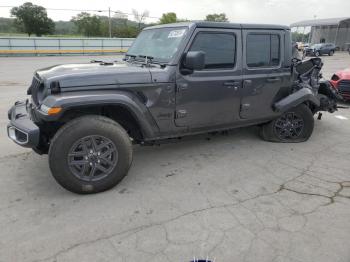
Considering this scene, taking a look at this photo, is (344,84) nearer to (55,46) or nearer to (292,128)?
(292,128)

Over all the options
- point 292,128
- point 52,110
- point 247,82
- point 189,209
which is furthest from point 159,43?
point 292,128

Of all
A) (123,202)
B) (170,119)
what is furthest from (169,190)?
(170,119)

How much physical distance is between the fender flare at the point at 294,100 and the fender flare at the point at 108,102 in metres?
2.19

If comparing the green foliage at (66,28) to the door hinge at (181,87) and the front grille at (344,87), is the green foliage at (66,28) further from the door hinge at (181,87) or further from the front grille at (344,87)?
the door hinge at (181,87)

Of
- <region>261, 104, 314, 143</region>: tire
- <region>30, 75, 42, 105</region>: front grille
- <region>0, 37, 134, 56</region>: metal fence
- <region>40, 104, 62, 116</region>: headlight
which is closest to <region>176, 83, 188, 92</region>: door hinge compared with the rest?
<region>40, 104, 62, 116</region>: headlight

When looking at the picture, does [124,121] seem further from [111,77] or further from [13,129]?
[13,129]

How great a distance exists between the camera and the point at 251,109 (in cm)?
482

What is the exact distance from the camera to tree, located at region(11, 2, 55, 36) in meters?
61.5

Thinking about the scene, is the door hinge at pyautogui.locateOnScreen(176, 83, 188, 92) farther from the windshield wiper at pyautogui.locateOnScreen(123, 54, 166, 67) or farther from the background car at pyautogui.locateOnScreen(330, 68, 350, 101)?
the background car at pyautogui.locateOnScreen(330, 68, 350, 101)

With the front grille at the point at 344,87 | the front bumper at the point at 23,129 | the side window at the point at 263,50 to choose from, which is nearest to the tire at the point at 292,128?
the side window at the point at 263,50

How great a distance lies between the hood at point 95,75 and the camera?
134 inches

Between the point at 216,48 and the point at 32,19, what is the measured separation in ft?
218

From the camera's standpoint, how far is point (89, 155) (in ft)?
11.5

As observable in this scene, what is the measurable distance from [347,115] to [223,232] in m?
6.04
